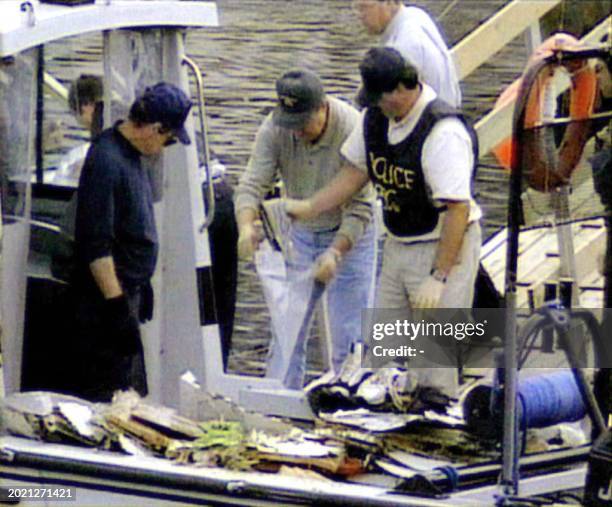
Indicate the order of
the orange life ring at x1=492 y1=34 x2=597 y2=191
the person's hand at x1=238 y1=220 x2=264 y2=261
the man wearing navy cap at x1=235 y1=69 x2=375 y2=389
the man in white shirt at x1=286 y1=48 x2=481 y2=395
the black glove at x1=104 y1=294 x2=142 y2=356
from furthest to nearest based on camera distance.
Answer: the black glove at x1=104 y1=294 x2=142 y2=356 → the person's hand at x1=238 y1=220 x2=264 y2=261 → the man wearing navy cap at x1=235 y1=69 x2=375 y2=389 → the man in white shirt at x1=286 y1=48 x2=481 y2=395 → the orange life ring at x1=492 y1=34 x2=597 y2=191

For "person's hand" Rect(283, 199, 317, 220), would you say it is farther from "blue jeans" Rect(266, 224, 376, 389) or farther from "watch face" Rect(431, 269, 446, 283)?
"watch face" Rect(431, 269, 446, 283)

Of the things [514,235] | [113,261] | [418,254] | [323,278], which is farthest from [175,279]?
[514,235]

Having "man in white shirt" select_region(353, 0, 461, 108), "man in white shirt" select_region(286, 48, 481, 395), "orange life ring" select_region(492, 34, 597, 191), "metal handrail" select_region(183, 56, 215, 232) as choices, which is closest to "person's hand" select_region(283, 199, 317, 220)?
"man in white shirt" select_region(286, 48, 481, 395)

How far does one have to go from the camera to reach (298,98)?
4105 millimetres

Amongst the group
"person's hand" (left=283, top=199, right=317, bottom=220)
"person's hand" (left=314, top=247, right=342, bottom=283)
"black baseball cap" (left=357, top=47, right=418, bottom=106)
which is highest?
"black baseball cap" (left=357, top=47, right=418, bottom=106)

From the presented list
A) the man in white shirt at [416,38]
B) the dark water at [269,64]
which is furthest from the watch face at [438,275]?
the man in white shirt at [416,38]

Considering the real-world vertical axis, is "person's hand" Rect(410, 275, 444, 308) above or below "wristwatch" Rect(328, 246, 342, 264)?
below

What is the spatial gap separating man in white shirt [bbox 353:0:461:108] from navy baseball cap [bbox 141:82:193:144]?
58 cm

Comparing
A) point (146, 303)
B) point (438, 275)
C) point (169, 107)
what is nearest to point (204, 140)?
point (169, 107)

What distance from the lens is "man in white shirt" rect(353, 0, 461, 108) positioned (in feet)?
13.0

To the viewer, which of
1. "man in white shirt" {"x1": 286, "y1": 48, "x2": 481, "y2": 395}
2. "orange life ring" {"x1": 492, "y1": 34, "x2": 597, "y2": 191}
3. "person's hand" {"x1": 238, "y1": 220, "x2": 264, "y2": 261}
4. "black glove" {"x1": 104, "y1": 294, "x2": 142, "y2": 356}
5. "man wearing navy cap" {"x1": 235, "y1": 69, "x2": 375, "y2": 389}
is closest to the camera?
"orange life ring" {"x1": 492, "y1": 34, "x2": 597, "y2": 191}

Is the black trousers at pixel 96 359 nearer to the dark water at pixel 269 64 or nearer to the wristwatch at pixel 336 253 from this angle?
the dark water at pixel 269 64

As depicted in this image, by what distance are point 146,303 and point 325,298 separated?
552 millimetres

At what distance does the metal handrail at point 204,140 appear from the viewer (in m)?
4.29
